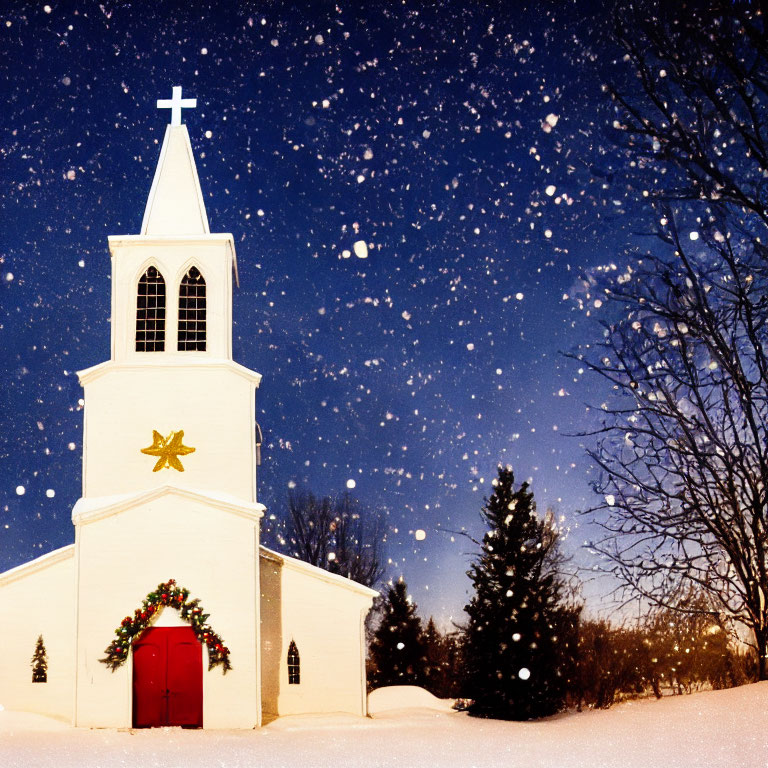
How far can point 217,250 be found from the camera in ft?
78.4

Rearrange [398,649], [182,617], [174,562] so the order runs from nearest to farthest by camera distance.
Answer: [182,617] < [174,562] < [398,649]

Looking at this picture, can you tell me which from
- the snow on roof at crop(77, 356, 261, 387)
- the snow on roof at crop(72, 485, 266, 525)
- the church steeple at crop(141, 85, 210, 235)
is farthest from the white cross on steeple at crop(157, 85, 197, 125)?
the snow on roof at crop(72, 485, 266, 525)

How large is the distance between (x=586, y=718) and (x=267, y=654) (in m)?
7.60

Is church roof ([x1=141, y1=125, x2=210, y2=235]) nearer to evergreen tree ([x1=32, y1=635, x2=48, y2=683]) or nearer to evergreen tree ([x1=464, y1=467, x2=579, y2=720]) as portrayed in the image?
evergreen tree ([x1=32, y1=635, x2=48, y2=683])

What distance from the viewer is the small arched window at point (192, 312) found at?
77.7 ft

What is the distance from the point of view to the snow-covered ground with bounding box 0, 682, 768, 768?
574 inches

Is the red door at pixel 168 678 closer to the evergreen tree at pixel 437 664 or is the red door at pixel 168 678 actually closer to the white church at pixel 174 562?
the white church at pixel 174 562

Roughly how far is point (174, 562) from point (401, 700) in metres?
11.2

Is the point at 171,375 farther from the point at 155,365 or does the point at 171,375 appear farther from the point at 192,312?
the point at 192,312

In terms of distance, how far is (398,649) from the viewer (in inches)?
1587

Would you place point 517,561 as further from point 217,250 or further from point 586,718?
point 217,250

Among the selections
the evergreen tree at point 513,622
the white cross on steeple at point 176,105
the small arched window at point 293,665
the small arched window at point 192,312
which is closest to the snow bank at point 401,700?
the evergreen tree at point 513,622

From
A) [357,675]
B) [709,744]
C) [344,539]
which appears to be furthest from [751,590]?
[344,539]

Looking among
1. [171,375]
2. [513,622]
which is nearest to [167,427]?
[171,375]
